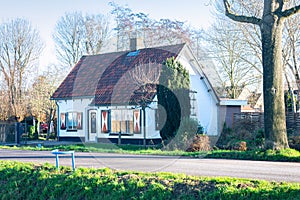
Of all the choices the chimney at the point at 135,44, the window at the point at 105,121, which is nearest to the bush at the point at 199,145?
the window at the point at 105,121

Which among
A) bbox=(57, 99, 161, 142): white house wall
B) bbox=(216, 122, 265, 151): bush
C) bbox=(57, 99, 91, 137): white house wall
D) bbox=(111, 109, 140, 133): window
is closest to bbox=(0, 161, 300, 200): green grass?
bbox=(216, 122, 265, 151): bush

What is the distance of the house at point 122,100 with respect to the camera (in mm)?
27656

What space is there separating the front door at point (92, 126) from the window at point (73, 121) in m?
0.90

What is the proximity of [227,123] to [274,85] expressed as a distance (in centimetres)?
1339

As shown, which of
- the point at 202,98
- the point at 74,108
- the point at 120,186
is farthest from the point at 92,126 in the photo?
the point at 120,186

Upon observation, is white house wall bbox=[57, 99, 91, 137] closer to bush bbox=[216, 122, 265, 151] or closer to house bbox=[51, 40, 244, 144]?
house bbox=[51, 40, 244, 144]

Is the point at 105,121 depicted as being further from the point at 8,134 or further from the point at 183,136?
the point at 8,134

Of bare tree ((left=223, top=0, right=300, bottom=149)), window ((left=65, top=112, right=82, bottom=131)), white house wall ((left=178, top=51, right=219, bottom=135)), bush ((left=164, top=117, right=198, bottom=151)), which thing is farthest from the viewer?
window ((left=65, top=112, right=82, bottom=131))

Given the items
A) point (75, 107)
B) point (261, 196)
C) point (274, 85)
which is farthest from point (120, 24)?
point (261, 196)

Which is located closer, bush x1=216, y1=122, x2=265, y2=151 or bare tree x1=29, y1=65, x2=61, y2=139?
bush x1=216, y1=122, x2=265, y2=151

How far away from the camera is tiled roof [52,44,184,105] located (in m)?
28.8

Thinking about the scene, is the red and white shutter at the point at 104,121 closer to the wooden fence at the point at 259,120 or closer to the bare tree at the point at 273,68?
the wooden fence at the point at 259,120

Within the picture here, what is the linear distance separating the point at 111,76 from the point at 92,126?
3.52 meters

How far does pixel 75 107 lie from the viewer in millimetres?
31938
